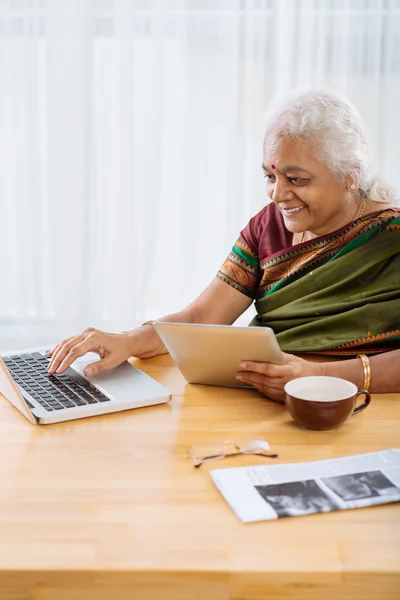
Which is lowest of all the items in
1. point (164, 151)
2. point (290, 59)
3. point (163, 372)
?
point (163, 372)

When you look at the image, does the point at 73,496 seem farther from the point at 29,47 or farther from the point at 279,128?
the point at 29,47

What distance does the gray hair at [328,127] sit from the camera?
1803 mm

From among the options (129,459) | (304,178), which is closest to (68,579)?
(129,459)

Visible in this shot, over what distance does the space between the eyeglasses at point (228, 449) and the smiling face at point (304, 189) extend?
0.75m

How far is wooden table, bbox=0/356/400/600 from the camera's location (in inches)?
35.8

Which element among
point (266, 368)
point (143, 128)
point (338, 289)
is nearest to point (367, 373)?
point (266, 368)

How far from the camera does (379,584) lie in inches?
35.8

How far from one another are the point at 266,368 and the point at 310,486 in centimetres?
37

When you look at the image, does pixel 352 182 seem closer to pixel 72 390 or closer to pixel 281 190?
pixel 281 190

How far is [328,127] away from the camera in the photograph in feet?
5.92

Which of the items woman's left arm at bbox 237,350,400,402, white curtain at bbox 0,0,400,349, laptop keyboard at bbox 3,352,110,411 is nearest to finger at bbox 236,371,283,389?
woman's left arm at bbox 237,350,400,402

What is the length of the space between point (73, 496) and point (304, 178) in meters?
1.02

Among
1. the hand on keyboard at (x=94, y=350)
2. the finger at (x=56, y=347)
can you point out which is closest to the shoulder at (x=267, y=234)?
the hand on keyboard at (x=94, y=350)

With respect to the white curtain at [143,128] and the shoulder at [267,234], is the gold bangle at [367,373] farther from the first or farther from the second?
the white curtain at [143,128]
